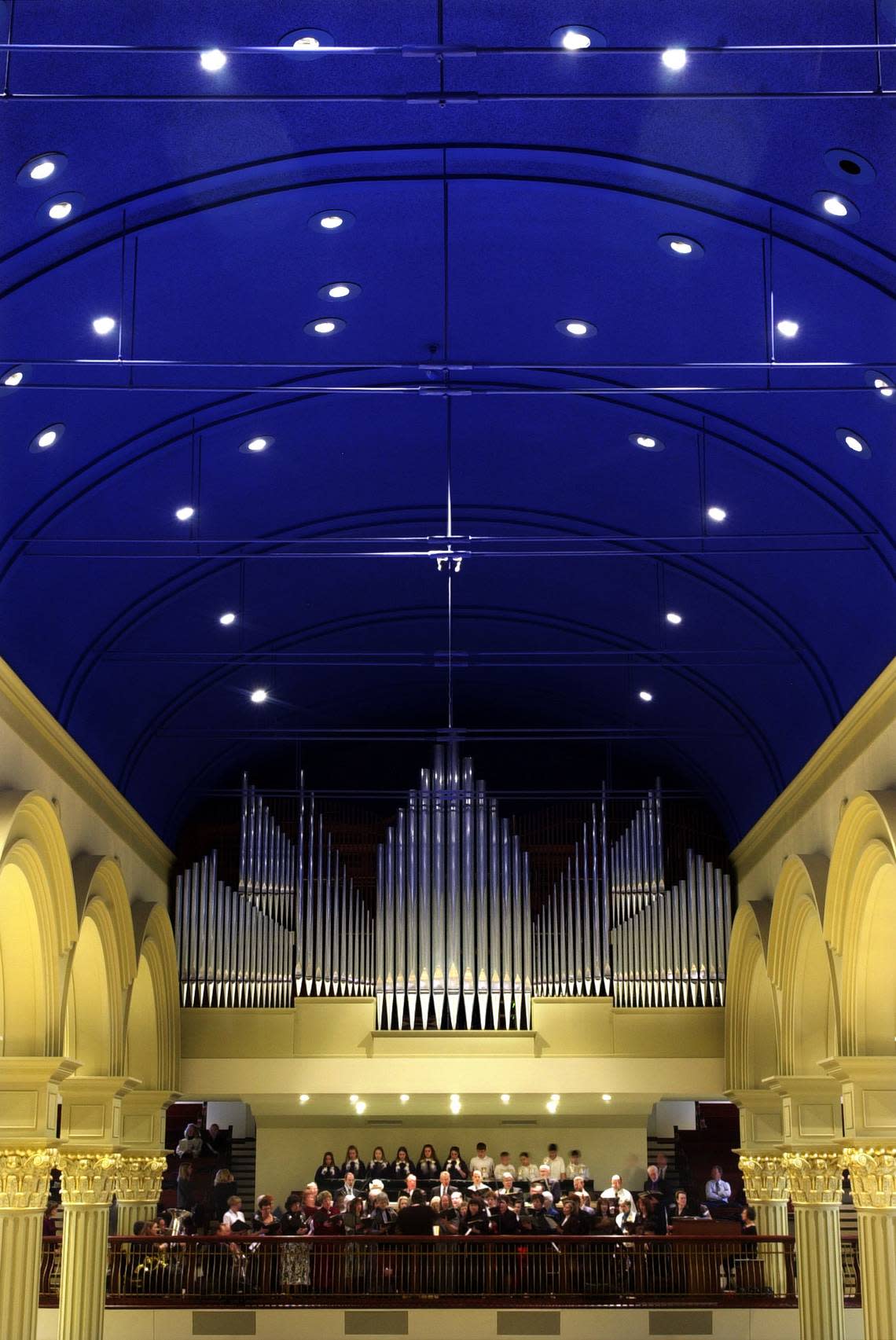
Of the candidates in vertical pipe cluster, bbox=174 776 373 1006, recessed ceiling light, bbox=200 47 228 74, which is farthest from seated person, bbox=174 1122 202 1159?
recessed ceiling light, bbox=200 47 228 74

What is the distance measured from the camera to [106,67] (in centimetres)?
948

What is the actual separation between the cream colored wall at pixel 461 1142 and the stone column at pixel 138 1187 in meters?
3.71

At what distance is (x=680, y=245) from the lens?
11.7m

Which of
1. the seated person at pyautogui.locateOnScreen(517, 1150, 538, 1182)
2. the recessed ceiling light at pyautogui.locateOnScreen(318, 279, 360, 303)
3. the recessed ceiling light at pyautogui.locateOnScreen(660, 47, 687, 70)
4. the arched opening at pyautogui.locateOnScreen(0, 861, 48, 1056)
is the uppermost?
the recessed ceiling light at pyautogui.locateOnScreen(318, 279, 360, 303)

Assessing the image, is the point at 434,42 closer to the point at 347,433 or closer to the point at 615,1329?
the point at 347,433

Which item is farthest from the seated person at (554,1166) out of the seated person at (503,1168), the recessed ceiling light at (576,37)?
the recessed ceiling light at (576,37)

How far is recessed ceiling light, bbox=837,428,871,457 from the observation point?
13625 millimetres

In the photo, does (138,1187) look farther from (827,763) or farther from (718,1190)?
(827,763)

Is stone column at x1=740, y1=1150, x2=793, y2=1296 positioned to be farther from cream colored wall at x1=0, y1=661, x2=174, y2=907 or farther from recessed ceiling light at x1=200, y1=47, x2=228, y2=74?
recessed ceiling light at x1=200, y1=47, x2=228, y2=74

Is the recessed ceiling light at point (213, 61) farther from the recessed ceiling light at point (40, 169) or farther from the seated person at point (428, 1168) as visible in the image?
the seated person at point (428, 1168)

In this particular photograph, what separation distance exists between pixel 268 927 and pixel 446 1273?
243 inches

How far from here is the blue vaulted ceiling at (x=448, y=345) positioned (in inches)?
379

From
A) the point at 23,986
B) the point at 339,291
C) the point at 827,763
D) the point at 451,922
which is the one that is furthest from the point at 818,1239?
the point at 339,291

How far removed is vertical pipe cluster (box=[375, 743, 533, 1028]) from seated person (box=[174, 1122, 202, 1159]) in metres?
5.12
